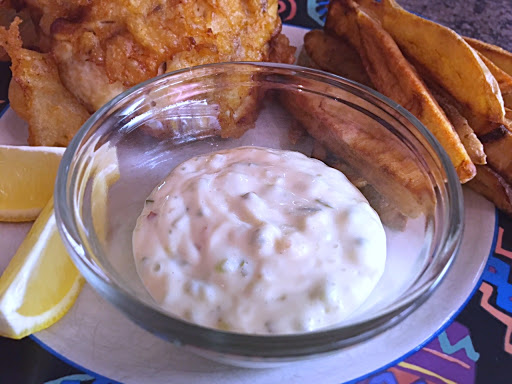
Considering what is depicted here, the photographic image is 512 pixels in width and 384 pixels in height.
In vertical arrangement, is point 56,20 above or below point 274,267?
above

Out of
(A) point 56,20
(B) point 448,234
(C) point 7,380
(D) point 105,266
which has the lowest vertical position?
(C) point 7,380

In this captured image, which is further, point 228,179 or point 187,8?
point 187,8

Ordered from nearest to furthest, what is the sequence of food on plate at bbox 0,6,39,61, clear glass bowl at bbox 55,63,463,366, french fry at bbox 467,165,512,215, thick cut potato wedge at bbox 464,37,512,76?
clear glass bowl at bbox 55,63,463,366 < french fry at bbox 467,165,512,215 < thick cut potato wedge at bbox 464,37,512,76 < food on plate at bbox 0,6,39,61

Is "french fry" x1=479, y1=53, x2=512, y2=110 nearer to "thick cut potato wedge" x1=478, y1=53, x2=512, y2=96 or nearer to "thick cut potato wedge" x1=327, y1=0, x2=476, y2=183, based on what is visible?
"thick cut potato wedge" x1=478, y1=53, x2=512, y2=96

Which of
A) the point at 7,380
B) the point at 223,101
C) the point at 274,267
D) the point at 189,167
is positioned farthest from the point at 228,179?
the point at 7,380

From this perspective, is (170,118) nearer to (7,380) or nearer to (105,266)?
(105,266)

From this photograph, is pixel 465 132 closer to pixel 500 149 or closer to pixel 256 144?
pixel 500 149

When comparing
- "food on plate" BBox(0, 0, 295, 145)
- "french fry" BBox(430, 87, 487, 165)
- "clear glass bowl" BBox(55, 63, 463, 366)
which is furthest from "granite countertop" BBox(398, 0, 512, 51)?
"clear glass bowl" BBox(55, 63, 463, 366)
